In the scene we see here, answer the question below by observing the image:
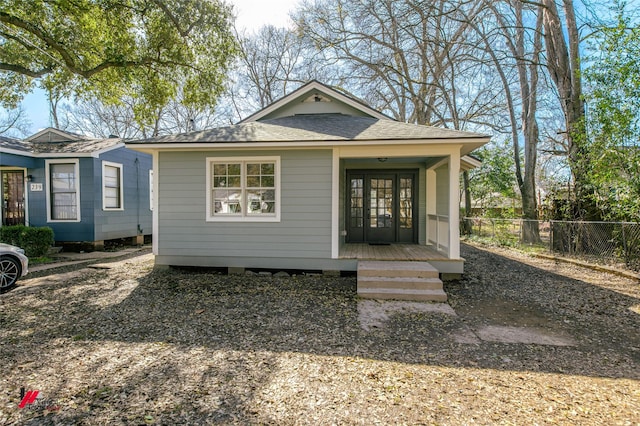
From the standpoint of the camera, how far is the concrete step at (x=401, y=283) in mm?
5609

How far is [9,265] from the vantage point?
5.84 m

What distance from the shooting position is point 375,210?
8.93 metres

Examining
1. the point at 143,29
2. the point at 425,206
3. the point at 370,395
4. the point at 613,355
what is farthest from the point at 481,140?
the point at 143,29

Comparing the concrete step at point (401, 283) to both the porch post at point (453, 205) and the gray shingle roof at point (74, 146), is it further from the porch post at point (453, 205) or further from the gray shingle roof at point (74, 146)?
the gray shingle roof at point (74, 146)

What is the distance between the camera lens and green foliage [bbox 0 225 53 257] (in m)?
8.80

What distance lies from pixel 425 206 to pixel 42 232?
10.4m

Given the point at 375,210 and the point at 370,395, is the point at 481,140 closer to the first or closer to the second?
the point at 375,210

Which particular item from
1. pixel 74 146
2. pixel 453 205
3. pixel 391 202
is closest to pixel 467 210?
pixel 391 202

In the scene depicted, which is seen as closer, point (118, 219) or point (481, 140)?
point (481, 140)

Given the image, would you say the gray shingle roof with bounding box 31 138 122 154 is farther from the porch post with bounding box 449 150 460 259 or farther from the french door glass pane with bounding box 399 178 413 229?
the porch post with bounding box 449 150 460 259

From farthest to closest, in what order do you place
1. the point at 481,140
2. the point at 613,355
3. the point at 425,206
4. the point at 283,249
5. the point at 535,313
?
the point at 425,206 < the point at 283,249 < the point at 481,140 < the point at 535,313 < the point at 613,355

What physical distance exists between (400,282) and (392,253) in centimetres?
152

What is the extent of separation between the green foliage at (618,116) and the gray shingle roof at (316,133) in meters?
3.20

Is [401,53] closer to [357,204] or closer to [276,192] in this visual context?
[357,204]
